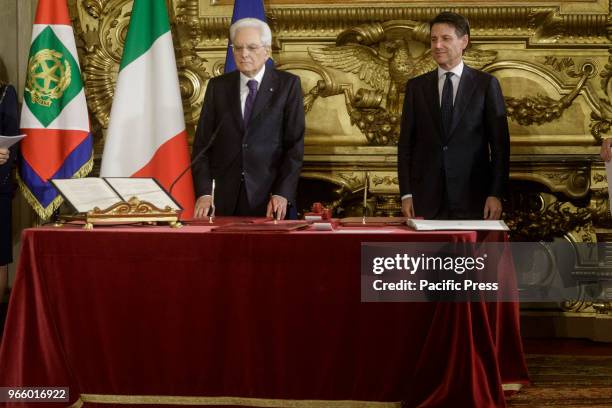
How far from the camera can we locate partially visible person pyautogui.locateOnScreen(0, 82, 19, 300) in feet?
14.8

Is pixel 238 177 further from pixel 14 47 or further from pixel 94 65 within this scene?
pixel 14 47

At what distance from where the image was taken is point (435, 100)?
3791 millimetres

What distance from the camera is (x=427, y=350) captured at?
8.68 ft

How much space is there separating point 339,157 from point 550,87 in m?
1.30

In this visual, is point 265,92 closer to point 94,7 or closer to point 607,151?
point 607,151

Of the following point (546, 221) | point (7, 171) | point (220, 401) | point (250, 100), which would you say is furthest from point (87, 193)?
point (546, 221)

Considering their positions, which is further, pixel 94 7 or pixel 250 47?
pixel 94 7

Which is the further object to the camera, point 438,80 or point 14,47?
point 14,47

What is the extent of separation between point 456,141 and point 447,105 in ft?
0.60

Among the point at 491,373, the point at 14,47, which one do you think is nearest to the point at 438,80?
the point at 491,373

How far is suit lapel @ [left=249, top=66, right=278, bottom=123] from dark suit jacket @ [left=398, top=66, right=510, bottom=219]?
70 centimetres

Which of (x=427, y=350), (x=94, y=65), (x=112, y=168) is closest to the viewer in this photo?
(x=427, y=350)

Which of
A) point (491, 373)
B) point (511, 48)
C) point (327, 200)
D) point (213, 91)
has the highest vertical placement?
point (511, 48)

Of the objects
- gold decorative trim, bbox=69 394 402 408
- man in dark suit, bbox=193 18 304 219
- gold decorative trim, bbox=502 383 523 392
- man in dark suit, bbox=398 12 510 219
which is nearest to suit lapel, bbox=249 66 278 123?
man in dark suit, bbox=193 18 304 219
